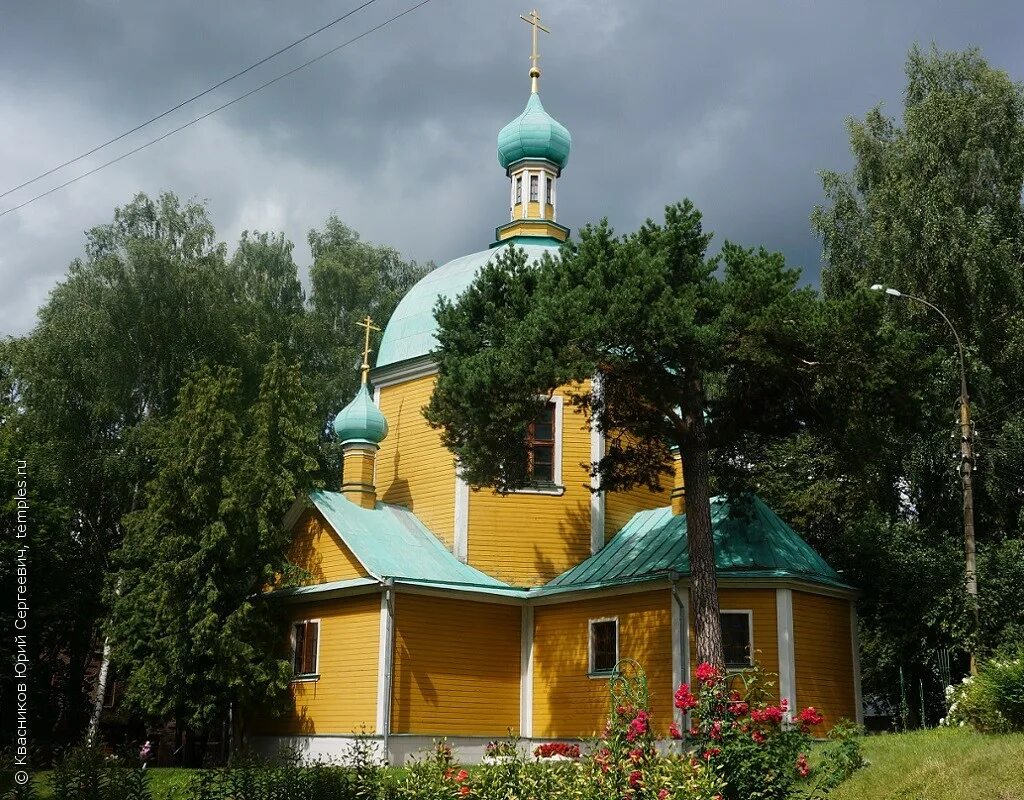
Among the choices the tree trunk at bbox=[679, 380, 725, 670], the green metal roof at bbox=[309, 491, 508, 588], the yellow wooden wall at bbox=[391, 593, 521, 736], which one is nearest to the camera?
the tree trunk at bbox=[679, 380, 725, 670]

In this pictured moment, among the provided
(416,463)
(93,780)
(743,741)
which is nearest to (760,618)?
(416,463)

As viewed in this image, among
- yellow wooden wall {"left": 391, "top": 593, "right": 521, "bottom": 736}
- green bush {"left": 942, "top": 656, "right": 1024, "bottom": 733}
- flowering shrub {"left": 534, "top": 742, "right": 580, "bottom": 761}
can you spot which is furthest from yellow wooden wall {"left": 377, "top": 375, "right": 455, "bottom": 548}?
flowering shrub {"left": 534, "top": 742, "right": 580, "bottom": 761}

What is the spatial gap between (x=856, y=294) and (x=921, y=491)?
8.35 m

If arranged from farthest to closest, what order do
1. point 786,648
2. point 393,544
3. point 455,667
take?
point 393,544, point 455,667, point 786,648

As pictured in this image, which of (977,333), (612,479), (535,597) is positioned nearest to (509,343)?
(612,479)

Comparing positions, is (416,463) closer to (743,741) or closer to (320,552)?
(320,552)

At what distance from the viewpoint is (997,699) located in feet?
36.4

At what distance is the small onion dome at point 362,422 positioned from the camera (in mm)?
19906

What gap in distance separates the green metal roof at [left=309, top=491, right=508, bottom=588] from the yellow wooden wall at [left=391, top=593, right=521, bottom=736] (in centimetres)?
45

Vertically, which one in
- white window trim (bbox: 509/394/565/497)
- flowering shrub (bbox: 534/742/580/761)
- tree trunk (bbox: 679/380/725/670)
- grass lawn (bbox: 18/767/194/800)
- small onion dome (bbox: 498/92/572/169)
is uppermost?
small onion dome (bbox: 498/92/572/169)

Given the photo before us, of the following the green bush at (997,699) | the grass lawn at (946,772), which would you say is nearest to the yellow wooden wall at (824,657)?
the green bush at (997,699)

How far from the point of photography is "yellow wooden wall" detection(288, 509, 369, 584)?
1797cm

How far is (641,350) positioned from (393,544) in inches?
266

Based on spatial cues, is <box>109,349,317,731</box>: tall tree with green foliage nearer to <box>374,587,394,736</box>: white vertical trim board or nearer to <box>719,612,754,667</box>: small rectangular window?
<box>374,587,394,736</box>: white vertical trim board
